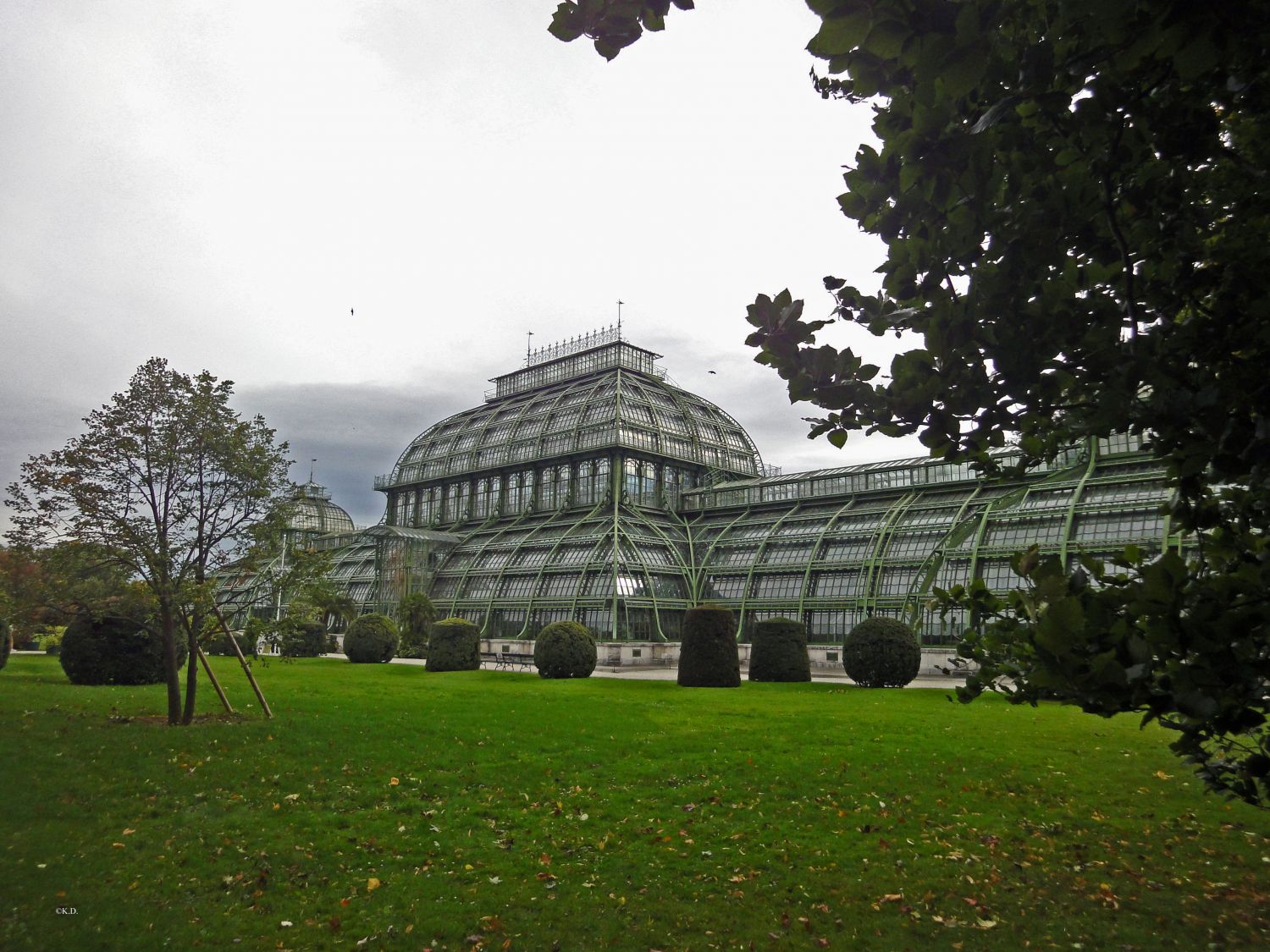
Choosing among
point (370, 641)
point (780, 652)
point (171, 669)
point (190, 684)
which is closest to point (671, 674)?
point (780, 652)

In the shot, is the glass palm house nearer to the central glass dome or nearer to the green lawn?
the central glass dome

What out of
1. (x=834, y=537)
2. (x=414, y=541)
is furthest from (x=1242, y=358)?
(x=414, y=541)

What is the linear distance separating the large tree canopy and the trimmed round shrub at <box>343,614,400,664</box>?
3915cm

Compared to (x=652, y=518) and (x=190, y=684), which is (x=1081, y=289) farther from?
(x=652, y=518)

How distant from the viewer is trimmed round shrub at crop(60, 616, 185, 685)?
21.8 metres

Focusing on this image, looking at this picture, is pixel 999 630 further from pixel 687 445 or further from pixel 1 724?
pixel 687 445

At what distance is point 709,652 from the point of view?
97.5 feet

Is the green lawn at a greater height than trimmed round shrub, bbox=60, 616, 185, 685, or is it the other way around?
trimmed round shrub, bbox=60, 616, 185, 685

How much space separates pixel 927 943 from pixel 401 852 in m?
5.84

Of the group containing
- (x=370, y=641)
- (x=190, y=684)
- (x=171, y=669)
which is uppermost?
(x=171, y=669)

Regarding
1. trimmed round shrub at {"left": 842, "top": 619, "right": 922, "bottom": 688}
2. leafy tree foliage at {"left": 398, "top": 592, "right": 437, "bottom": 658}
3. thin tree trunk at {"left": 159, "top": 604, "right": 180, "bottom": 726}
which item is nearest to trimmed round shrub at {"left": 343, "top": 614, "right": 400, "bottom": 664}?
leafy tree foliage at {"left": 398, "top": 592, "right": 437, "bottom": 658}

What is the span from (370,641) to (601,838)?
3257cm

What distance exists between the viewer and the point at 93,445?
641 inches

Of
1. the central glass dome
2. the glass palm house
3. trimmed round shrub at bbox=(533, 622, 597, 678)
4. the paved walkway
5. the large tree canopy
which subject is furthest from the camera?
the central glass dome
